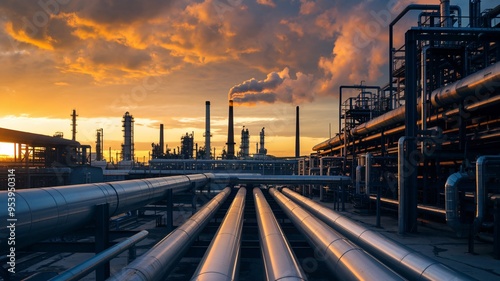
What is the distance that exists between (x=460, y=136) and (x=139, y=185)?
37.4 feet

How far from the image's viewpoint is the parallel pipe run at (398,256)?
5177mm

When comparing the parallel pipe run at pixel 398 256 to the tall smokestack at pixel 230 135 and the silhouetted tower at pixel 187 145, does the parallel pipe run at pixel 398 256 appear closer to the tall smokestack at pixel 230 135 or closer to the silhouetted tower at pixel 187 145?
the tall smokestack at pixel 230 135

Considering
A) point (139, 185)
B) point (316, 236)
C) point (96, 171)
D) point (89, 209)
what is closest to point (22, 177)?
point (96, 171)

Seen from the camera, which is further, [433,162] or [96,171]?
[96,171]

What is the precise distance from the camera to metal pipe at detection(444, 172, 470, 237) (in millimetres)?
11336

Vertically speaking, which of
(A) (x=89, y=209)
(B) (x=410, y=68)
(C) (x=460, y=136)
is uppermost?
(B) (x=410, y=68)

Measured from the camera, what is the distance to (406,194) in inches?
577

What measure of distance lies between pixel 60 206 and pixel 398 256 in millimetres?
5124

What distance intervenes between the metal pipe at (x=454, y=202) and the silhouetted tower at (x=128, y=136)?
2430 inches

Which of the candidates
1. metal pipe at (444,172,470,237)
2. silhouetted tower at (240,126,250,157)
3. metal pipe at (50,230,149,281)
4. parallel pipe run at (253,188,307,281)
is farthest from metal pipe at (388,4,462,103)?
silhouetted tower at (240,126,250,157)

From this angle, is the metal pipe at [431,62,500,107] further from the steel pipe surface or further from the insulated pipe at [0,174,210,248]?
the insulated pipe at [0,174,210,248]

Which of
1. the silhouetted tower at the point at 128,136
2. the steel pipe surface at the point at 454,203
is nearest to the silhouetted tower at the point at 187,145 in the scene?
the silhouetted tower at the point at 128,136

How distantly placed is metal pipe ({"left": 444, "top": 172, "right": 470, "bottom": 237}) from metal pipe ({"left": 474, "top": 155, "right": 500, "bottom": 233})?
0.47 metres

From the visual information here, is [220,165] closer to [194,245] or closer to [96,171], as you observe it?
[96,171]
